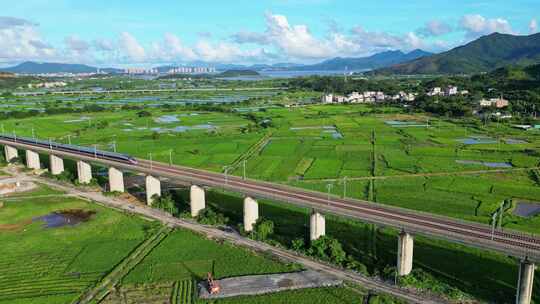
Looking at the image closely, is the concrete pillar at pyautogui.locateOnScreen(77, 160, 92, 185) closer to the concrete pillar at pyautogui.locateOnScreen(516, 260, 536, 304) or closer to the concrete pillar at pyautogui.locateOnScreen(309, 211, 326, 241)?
the concrete pillar at pyautogui.locateOnScreen(309, 211, 326, 241)

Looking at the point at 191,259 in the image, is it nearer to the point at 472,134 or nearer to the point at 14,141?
the point at 14,141

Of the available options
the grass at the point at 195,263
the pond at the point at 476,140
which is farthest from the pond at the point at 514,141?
the grass at the point at 195,263

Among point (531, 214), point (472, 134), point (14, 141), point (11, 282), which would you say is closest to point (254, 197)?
point (11, 282)

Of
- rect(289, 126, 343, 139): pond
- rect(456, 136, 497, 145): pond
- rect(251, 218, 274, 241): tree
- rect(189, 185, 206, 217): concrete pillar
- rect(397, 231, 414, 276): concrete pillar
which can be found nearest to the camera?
rect(397, 231, 414, 276): concrete pillar

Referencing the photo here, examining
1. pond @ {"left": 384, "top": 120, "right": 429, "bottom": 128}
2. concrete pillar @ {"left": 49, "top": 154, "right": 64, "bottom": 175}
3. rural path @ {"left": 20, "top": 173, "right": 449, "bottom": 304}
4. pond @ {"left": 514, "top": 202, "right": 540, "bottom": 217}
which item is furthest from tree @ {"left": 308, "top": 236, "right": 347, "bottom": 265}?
pond @ {"left": 384, "top": 120, "right": 429, "bottom": 128}

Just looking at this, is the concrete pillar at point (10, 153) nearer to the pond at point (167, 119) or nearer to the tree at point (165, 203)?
the tree at point (165, 203)

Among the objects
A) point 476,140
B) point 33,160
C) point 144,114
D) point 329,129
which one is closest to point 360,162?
point 476,140

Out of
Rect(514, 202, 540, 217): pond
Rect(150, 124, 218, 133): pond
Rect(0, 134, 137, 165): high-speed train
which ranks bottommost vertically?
Rect(514, 202, 540, 217): pond
